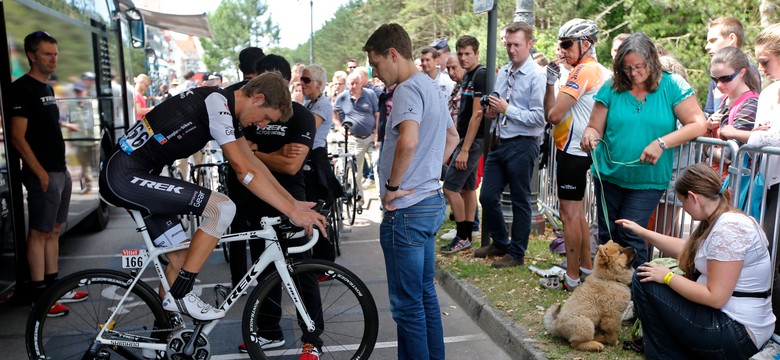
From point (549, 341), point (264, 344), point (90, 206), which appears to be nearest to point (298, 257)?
point (264, 344)

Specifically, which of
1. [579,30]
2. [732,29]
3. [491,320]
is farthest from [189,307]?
[732,29]

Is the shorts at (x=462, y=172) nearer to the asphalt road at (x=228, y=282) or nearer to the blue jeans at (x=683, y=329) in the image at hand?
the asphalt road at (x=228, y=282)

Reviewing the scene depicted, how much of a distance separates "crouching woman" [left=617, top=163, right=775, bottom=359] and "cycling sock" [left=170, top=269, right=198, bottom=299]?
257cm

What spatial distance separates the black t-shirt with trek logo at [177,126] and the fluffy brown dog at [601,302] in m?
2.27

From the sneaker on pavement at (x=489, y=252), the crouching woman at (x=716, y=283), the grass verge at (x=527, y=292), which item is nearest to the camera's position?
the crouching woman at (x=716, y=283)

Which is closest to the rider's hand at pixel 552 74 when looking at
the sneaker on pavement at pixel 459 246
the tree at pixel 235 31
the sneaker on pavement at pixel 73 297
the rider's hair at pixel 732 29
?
the rider's hair at pixel 732 29

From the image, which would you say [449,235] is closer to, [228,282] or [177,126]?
[228,282]

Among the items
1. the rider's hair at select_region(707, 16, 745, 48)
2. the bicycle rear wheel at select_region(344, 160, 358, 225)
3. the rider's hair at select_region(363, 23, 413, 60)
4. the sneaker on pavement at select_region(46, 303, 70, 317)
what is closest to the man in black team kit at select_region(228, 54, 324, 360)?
the sneaker on pavement at select_region(46, 303, 70, 317)

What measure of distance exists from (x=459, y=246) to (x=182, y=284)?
3.69 metres

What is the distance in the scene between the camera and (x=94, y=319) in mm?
4297

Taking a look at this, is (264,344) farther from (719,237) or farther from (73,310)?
(719,237)

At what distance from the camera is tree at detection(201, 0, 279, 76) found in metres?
113

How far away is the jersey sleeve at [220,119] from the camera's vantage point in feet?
13.0

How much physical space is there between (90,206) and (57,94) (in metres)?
2.03
